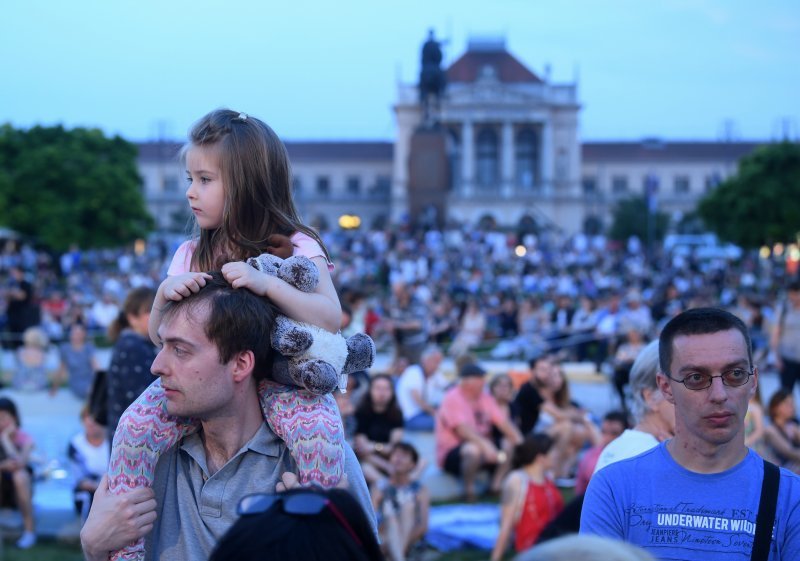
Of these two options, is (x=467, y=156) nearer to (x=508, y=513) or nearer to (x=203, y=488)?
(x=508, y=513)

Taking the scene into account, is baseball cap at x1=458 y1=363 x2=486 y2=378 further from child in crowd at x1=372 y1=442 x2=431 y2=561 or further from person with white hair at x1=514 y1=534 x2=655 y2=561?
person with white hair at x1=514 y1=534 x2=655 y2=561

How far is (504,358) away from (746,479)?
12839 millimetres

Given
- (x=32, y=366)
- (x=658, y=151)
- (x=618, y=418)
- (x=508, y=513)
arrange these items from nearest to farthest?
(x=618, y=418) < (x=508, y=513) < (x=32, y=366) < (x=658, y=151)

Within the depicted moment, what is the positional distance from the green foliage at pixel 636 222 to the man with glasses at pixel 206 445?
64381 millimetres

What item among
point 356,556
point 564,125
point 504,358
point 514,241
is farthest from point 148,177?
point 356,556

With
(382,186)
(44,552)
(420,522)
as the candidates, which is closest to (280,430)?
(420,522)

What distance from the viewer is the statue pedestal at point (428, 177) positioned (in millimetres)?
37875

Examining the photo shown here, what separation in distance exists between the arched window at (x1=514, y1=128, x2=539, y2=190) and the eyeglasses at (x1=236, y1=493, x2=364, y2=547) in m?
78.6

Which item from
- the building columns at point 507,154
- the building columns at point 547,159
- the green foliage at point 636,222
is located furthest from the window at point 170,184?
the green foliage at point 636,222

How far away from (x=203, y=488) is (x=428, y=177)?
36.9m

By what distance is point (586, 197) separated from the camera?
83.4m

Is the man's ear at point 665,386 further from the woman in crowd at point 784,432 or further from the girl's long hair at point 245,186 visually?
the woman in crowd at point 784,432

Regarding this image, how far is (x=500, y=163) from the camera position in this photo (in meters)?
79.5

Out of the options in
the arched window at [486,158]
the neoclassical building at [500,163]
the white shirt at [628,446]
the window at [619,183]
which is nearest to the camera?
the white shirt at [628,446]
